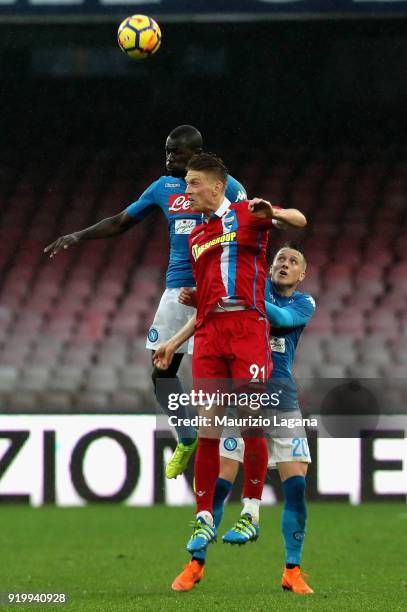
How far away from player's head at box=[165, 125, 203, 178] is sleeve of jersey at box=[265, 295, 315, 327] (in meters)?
0.91

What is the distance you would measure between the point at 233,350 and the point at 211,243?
1.66 feet

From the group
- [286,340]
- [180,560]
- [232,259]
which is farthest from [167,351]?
[180,560]

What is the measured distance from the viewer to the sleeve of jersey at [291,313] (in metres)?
6.29

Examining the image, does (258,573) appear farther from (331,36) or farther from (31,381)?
(331,36)

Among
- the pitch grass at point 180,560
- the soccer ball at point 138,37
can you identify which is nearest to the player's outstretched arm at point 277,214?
the pitch grass at point 180,560

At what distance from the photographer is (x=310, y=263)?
15547 mm

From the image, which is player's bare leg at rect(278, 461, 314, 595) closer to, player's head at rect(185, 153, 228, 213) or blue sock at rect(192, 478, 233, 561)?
blue sock at rect(192, 478, 233, 561)

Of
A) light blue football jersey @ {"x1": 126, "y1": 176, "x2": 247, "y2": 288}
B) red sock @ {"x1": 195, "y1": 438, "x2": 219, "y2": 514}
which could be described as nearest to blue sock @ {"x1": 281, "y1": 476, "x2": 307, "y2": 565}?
red sock @ {"x1": 195, "y1": 438, "x2": 219, "y2": 514}

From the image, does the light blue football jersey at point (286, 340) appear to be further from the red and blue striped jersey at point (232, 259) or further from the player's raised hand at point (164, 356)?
the player's raised hand at point (164, 356)

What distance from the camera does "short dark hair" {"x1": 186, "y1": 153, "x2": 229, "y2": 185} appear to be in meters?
5.96

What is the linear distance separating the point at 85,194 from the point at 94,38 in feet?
6.32

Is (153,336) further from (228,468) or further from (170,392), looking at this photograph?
(228,468)

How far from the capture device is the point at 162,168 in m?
16.5

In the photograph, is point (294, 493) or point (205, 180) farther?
point (294, 493)
